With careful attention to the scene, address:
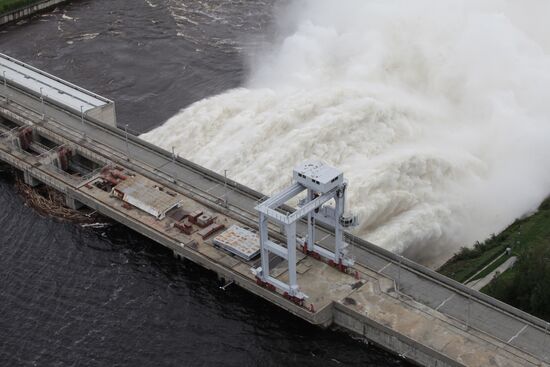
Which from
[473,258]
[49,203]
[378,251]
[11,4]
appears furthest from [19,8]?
[473,258]

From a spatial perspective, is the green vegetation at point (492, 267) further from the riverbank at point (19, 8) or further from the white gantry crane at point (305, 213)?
the riverbank at point (19, 8)

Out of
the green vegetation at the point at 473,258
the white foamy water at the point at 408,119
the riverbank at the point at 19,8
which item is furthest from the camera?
the riverbank at the point at 19,8

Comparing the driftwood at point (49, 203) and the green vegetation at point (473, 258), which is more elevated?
→ the green vegetation at point (473, 258)

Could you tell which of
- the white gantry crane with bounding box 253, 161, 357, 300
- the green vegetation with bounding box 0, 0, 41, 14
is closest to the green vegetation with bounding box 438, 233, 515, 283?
the white gantry crane with bounding box 253, 161, 357, 300

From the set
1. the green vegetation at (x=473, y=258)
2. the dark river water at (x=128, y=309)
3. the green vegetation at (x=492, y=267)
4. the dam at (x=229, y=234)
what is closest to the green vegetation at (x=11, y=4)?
the dam at (x=229, y=234)

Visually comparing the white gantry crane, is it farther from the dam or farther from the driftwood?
the driftwood

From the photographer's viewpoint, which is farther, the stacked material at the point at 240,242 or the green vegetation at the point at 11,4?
the green vegetation at the point at 11,4

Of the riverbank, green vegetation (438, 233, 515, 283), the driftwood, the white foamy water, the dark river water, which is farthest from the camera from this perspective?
the riverbank

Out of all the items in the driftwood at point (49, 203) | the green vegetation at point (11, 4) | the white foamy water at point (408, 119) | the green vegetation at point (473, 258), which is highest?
the white foamy water at point (408, 119)
